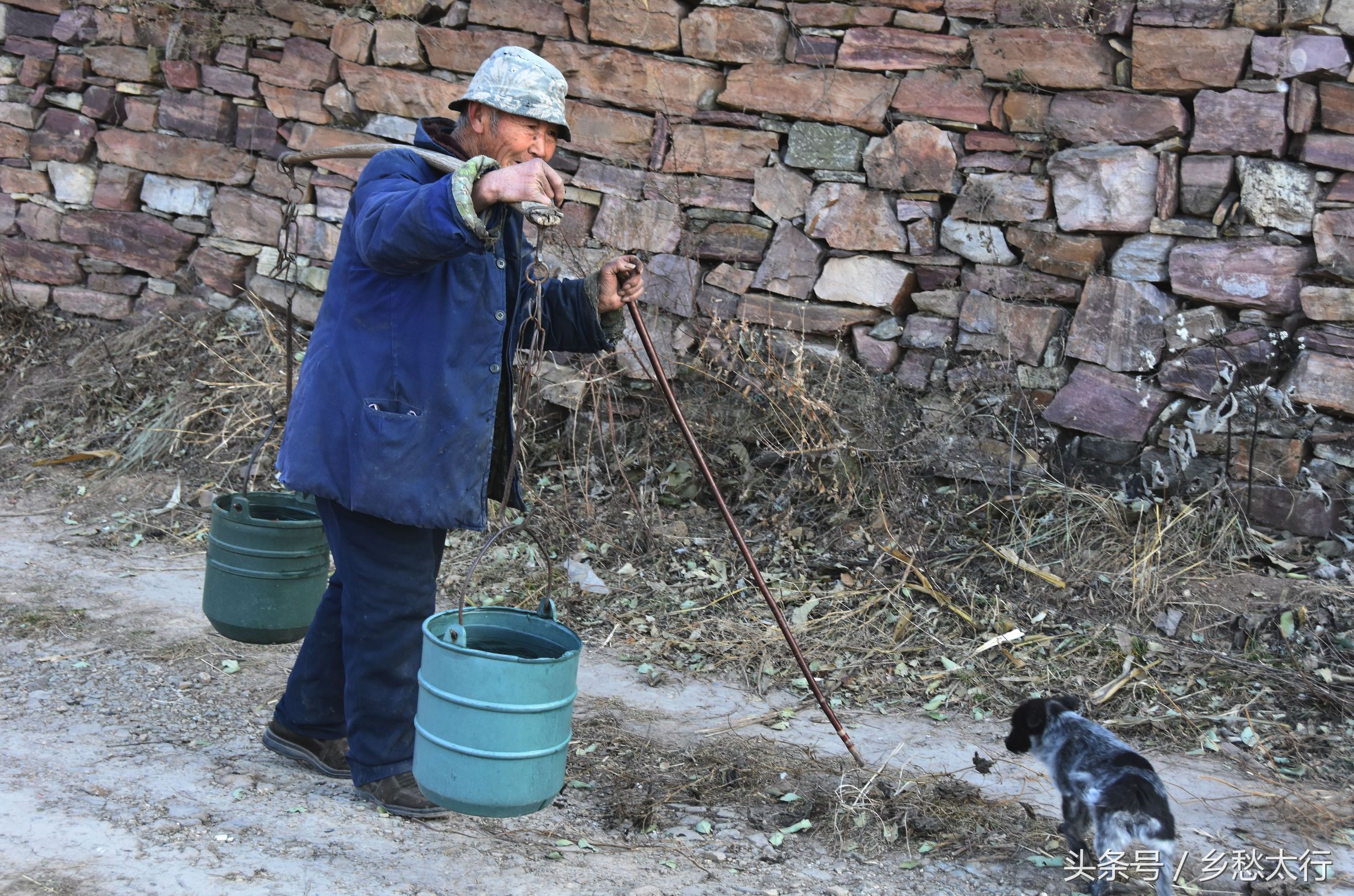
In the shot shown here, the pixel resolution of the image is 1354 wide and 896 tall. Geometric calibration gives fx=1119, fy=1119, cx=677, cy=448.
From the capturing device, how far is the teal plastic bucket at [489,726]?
2.71 metres

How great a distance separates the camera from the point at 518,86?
296cm

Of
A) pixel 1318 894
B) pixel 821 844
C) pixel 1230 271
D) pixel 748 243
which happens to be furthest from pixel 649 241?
pixel 1318 894

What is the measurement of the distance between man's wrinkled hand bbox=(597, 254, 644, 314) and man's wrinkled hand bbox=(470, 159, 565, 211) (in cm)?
65

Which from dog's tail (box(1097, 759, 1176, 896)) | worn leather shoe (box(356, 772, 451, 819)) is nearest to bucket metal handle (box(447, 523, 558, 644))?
worn leather shoe (box(356, 772, 451, 819))

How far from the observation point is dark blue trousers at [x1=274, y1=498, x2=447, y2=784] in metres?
3.07

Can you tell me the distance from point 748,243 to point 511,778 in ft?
12.2

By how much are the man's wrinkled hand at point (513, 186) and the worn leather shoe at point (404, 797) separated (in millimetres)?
1592

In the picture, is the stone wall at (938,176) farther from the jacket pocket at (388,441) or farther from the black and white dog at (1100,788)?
the jacket pocket at (388,441)

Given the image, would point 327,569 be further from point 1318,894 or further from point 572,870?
point 1318,894

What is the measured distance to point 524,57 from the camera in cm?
299

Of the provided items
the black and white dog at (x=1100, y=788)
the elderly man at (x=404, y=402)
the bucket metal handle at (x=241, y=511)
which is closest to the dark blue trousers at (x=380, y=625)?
the elderly man at (x=404, y=402)

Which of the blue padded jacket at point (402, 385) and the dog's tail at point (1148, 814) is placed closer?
the dog's tail at point (1148, 814)

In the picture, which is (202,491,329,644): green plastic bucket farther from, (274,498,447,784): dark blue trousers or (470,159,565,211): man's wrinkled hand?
(470,159,565,211): man's wrinkled hand

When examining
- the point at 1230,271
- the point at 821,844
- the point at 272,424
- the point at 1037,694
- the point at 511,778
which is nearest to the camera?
the point at 511,778
